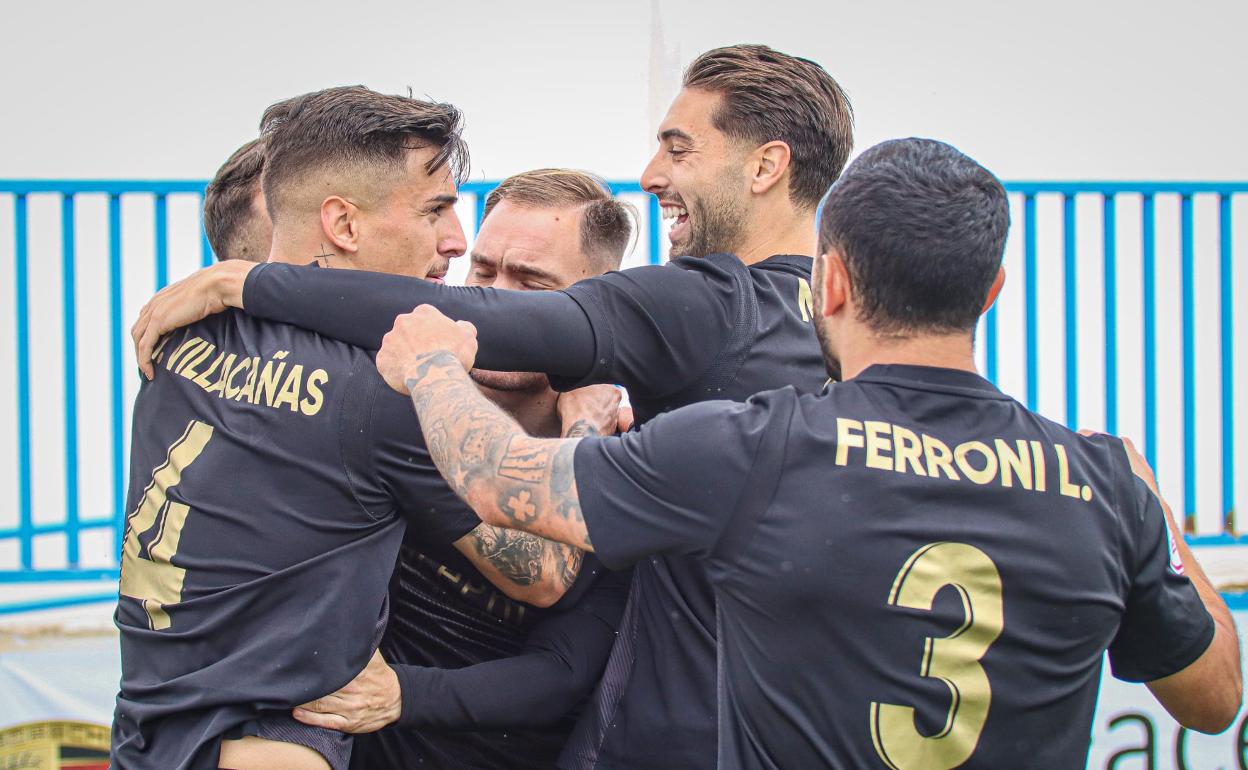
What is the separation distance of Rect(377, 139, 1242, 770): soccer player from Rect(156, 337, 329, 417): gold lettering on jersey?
0.43 meters

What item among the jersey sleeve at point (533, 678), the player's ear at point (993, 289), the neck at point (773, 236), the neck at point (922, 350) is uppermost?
the neck at point (773, 236)

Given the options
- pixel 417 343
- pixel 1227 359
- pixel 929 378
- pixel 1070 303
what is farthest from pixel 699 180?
pixel 1227 359

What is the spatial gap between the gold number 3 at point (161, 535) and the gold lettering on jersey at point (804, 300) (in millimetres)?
1126

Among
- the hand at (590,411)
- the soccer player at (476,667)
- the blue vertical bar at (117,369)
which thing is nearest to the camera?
the soccer player at (476,667)

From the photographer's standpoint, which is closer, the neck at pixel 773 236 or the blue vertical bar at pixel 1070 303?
the neck at pixel 773 236

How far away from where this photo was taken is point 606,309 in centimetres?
186

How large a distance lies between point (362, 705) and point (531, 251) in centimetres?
123

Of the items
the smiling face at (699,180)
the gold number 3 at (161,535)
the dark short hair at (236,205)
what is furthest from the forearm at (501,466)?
the dark short hair at (236,205)

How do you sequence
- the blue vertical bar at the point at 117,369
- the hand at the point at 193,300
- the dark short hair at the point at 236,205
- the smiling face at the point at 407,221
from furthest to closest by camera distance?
the blue vertical bar at the point at 117,369 → the dark short hair at the point at 236,205 → the smiling face at the point at 407,221 → the hand at the point at 193,300

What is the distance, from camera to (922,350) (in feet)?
4.75

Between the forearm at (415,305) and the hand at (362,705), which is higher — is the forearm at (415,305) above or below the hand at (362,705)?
above

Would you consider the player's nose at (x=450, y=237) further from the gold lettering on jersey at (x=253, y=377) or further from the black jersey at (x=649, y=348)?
the gold lettering on jersey at (x=253, y=377)

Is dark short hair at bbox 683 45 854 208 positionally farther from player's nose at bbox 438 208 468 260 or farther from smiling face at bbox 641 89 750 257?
player's nose at bbox 438 208 468 260

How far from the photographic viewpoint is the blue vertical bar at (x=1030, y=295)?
4.42 m
